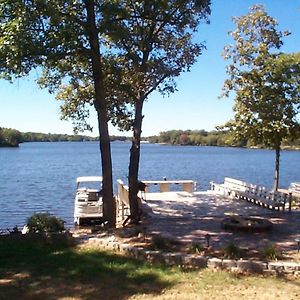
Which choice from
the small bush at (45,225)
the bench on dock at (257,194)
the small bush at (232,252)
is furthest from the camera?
the bench on dock at (257,194)

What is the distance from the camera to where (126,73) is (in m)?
13.5

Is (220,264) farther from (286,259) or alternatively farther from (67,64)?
(67,64)

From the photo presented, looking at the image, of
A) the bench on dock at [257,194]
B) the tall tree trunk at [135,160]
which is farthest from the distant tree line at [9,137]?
the tall tree trunk at [135,160]

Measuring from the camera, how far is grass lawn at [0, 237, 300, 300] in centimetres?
687

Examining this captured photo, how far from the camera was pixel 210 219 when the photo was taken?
44.3 feet

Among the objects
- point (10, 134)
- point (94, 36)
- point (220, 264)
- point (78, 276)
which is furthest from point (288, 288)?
point (10, 134)

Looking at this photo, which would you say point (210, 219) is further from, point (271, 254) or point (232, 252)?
point (271, 254)

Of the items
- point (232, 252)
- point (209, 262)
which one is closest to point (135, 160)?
point (232, 252)

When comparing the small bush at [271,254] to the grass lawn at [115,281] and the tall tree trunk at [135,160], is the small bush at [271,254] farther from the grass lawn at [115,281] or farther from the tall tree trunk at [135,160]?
the tall tree trunk at [135,160]

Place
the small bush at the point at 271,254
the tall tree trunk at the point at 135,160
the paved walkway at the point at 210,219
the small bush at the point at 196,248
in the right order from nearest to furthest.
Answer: the small bush at the point at 271,254 < the small bush at the point at 196,248 < the paved walkway at the point at 210,219 < the tall tree trunk at the point at 135,160

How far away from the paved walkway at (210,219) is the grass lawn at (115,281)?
2233mm

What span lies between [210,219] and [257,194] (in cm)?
391

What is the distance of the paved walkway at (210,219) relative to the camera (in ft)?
34.5

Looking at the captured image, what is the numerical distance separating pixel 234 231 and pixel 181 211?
157 inches
